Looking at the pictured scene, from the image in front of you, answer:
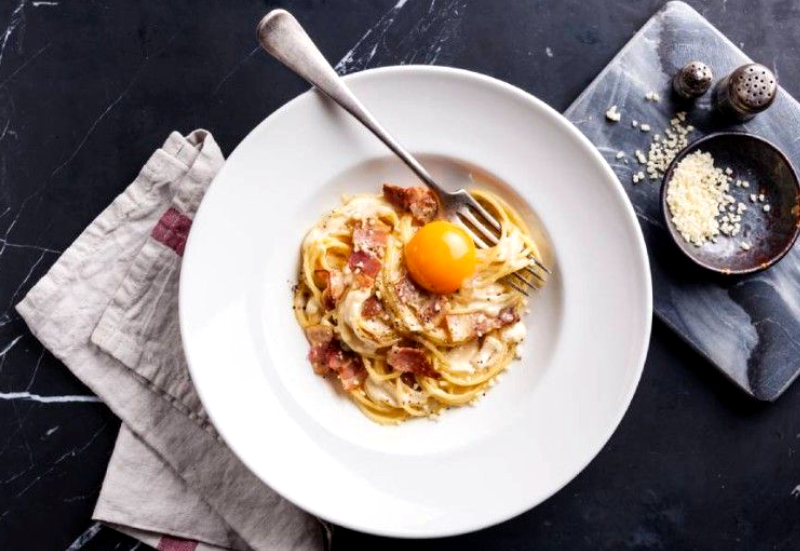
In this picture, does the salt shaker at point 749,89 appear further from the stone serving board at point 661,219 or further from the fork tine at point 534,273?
the fork tine at point 534,273

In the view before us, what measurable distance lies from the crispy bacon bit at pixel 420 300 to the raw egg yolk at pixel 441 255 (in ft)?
0.28

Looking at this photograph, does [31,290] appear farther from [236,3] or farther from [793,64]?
[793,64]

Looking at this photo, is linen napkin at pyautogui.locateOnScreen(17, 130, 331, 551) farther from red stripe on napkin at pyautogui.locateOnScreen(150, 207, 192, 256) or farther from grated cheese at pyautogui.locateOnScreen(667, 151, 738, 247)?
grated cheese at pyautogui.locateOnScreen(667, 151, 738, 247)

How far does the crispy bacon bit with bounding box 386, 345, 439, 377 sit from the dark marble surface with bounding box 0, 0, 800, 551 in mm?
1022

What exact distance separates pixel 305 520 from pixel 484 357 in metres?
1.29

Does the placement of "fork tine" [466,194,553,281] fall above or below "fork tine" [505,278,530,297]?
above

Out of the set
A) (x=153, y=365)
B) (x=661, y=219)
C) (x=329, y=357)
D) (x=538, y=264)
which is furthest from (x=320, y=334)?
(x=661, y=219)

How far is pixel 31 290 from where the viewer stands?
4.01m

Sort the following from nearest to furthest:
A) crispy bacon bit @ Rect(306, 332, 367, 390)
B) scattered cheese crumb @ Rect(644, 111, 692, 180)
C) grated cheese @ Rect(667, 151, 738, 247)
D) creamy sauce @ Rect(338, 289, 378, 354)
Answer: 1. creamy sauce @ Rect(338, 289, 378, 354)
2. crispy bacon bit @ Rect(306, 332, 367, 390)
3. grated cheese @ Rect(667, 151, 738, 247)
4. scattered cheese crumb @ Rect(644, 111, 692, 180)

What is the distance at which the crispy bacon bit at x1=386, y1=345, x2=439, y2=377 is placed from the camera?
3854mm

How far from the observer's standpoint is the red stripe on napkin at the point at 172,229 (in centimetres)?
399

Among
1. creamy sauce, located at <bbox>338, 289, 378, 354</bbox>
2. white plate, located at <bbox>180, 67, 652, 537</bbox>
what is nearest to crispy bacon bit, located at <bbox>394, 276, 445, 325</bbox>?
creamy sauce, located at <bbox>338, 289, 378, 354</bbox>

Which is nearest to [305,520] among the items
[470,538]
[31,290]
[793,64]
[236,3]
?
[470,538]

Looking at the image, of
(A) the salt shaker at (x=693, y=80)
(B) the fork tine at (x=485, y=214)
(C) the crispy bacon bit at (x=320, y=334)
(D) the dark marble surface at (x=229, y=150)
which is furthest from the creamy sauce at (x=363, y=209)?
(A) the salt shaker at (x=693, y=80)
